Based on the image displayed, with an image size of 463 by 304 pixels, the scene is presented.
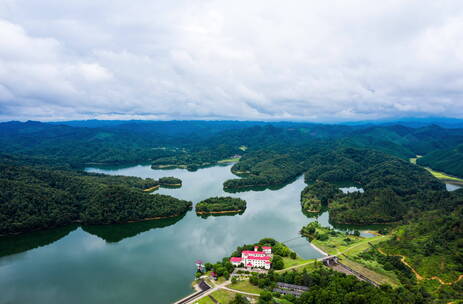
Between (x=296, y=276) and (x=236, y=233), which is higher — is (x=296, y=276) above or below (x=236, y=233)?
above

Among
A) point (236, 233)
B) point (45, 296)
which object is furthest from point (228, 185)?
point (45, 296)

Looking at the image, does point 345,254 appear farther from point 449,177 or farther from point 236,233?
point 449,177

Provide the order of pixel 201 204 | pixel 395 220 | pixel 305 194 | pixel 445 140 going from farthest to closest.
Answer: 1. pixel 445 140
2. pixel 305 194
3. pixel 201 204
4. pixel 395 220

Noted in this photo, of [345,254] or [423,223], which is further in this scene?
[423,223]

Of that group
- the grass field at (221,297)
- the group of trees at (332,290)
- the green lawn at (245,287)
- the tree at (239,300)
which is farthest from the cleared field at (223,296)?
the group of trees at (332,290)

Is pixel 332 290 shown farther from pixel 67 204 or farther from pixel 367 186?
pixel 367 186

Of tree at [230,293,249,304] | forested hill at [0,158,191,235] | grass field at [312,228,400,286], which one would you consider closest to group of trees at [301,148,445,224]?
grass field at [312,228,400,286]

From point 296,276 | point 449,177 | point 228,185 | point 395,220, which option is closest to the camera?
point 296,276
